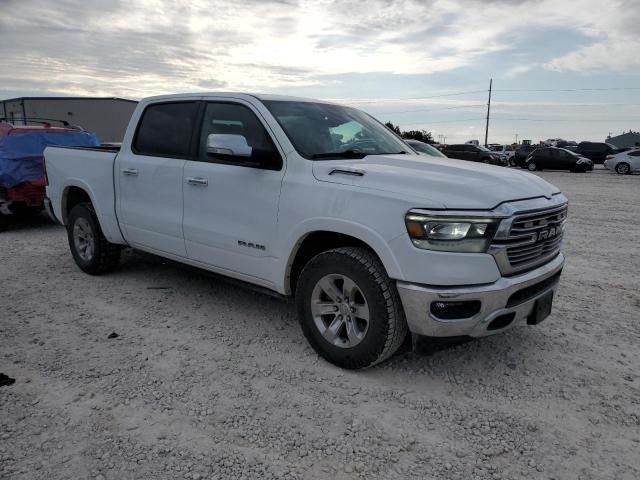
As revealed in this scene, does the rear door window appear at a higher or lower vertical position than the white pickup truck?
higher

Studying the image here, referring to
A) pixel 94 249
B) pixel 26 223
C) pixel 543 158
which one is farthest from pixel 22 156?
pixel 543 158

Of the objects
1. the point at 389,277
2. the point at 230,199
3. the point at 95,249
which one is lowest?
the point at 95,249

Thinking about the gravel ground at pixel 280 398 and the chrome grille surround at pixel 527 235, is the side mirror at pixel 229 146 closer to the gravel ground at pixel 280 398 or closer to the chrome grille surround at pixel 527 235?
the gravel ground at pixel 280 398

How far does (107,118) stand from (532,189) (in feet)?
117

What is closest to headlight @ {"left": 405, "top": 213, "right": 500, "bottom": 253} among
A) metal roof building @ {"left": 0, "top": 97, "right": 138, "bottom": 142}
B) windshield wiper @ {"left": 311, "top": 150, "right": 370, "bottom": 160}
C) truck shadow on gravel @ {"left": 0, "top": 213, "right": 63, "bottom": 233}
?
windshield wiper @ {"left": 311, "top": 150, "right": 370, "bottom": 160}

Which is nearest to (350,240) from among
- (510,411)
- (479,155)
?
(510,411)

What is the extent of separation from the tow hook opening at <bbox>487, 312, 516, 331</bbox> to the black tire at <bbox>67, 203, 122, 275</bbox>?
4194 millimetres

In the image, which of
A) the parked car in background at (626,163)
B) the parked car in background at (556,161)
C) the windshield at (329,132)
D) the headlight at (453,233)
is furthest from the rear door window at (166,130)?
the parked car in background at (556,161)

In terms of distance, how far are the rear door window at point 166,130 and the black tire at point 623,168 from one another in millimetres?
26880

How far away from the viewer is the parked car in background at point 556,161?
2700 cm

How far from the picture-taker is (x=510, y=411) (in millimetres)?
3047

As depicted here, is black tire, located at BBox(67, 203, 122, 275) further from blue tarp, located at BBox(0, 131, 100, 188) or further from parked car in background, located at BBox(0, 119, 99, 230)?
parked car in background, located at BBox(0, 119, 99, 230)

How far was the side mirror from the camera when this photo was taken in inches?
141

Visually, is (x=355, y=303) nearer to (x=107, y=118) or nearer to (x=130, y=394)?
(x=130, y=394)
